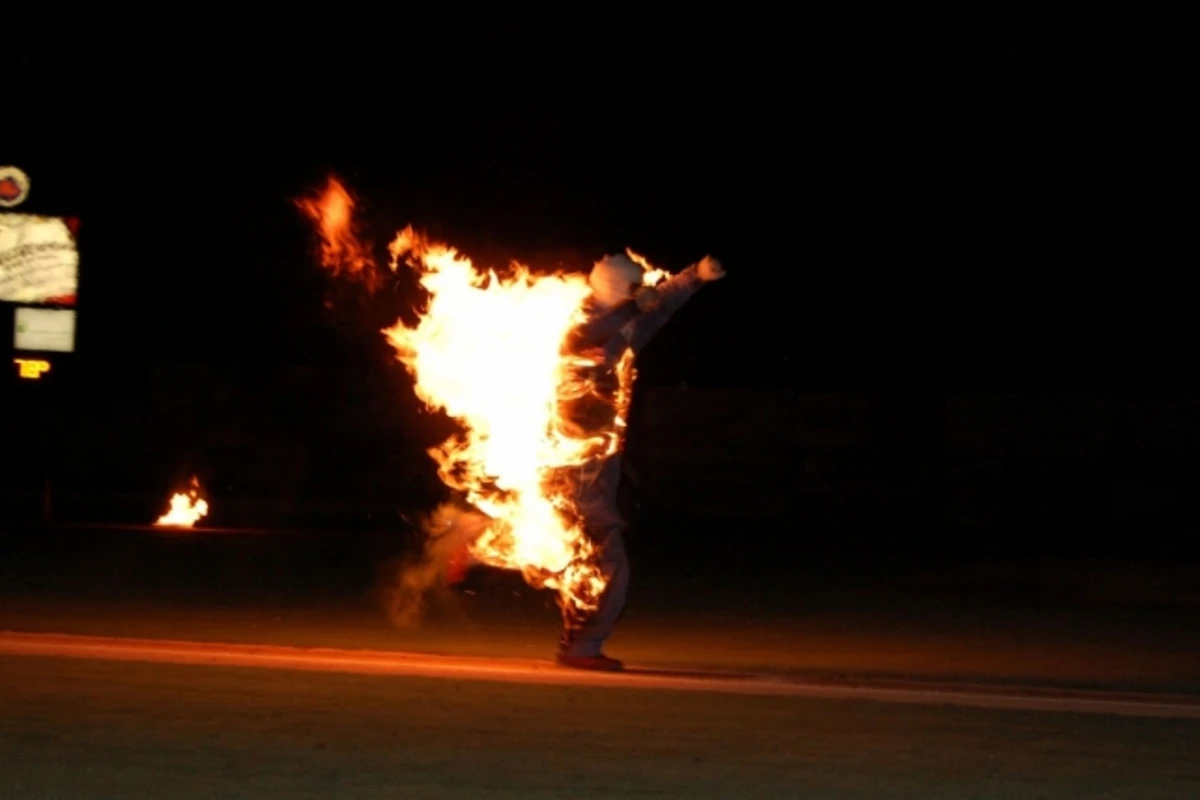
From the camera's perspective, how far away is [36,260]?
3111 centimetres

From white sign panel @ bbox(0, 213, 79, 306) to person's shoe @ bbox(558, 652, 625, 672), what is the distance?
21.8 metres

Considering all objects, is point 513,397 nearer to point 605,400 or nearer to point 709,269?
point 605,400

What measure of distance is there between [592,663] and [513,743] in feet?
8.00

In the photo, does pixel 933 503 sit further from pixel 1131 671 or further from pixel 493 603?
pixel 1131 671

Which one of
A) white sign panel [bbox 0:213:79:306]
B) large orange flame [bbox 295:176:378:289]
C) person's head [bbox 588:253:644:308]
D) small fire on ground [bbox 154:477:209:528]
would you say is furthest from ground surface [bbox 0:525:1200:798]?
white sign panel [bbox 0:213:79:306]

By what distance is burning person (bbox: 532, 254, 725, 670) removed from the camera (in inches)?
423

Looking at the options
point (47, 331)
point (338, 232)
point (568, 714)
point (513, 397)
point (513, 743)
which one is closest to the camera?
point (513, 743)

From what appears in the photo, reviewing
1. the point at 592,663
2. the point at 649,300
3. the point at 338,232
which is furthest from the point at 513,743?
the point at 338,232

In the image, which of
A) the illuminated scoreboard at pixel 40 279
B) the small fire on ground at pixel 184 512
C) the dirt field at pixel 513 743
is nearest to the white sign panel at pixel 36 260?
the illuminated scoreboard at pixel 40 279

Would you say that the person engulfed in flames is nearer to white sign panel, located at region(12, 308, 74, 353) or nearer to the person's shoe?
the person's shoe

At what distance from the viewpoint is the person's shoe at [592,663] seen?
35.8 feet

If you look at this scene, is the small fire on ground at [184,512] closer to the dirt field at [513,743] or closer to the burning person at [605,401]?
the burning person at [605,401]

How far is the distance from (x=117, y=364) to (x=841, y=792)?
3440cm

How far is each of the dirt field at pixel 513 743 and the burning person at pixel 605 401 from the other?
0.88 meters
